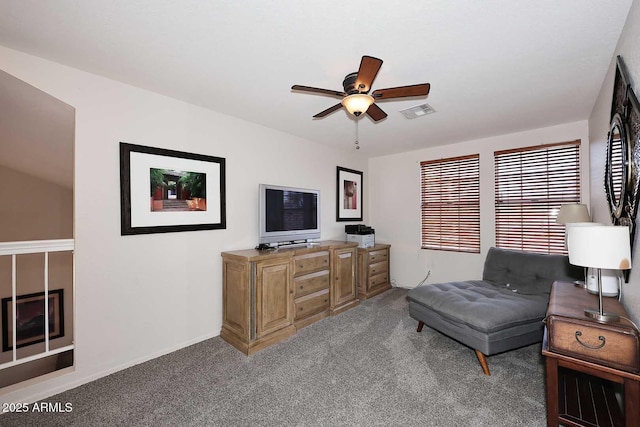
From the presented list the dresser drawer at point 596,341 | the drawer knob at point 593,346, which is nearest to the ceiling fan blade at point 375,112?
the dresser drawer at point 596,341

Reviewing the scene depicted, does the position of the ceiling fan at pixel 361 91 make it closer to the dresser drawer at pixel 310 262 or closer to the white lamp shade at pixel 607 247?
the white lamp shade at pixel 607 247

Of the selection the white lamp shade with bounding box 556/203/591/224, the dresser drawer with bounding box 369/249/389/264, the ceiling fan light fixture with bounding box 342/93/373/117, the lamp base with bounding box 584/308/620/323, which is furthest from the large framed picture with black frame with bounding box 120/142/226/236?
the white lamp shade with bounding box 556/203/591/224

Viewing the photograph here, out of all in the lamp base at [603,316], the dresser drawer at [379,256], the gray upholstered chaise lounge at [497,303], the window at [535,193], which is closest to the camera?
the lamp base at [603,316]

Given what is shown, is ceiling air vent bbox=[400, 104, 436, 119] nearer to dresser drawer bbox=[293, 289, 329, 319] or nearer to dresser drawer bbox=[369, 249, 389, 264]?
dresser drawer bbox=[369, 249, 389, 264]

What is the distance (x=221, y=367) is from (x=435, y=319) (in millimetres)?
1987

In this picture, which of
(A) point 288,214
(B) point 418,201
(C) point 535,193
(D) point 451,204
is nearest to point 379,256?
(B) point 418,201

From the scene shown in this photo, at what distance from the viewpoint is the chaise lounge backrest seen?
109 inches

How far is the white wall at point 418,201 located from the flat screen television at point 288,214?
→ 65.9 inches

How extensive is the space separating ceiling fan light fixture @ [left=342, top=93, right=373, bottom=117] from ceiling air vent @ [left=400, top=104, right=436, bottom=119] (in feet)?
3.69

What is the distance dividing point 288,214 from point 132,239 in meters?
1.65

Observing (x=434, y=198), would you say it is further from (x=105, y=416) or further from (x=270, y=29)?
(x=105, y=416)

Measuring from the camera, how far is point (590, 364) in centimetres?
134

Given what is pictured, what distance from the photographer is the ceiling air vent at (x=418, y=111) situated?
2762mm

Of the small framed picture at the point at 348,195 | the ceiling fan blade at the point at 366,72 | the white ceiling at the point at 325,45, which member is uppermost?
the white ceiling at the point at 325,45
